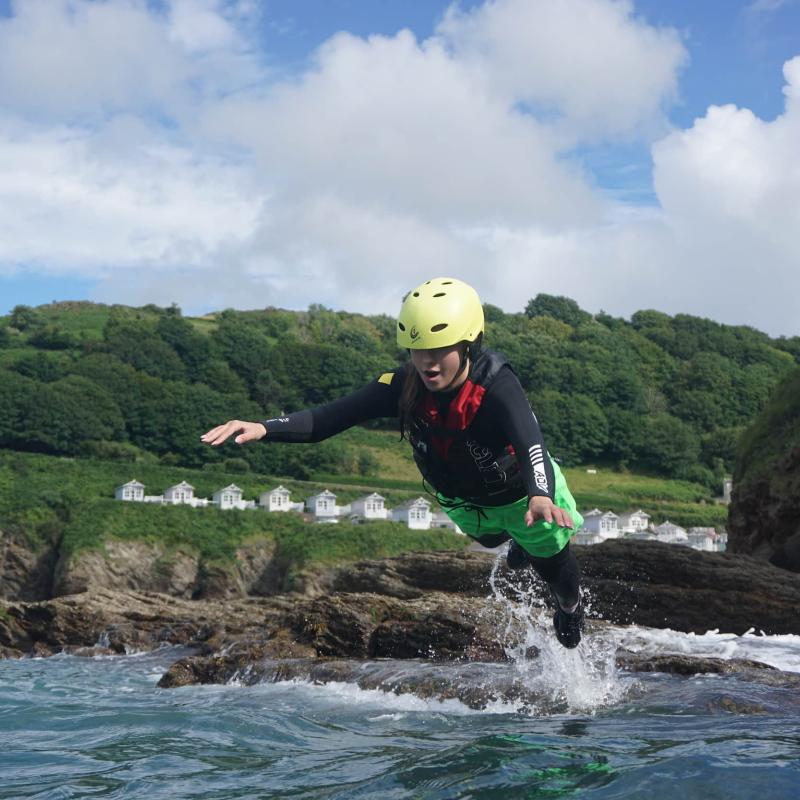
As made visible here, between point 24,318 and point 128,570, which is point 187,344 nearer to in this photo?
point 24,318

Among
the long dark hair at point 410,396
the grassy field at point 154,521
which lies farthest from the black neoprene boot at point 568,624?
the grassy field at point 154,521

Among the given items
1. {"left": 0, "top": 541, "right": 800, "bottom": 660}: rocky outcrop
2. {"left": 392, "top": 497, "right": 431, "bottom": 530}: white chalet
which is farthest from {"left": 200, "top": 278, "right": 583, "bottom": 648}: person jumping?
{"left": 392, "top": 497, "right": 431, "bottom": 530}: white chalet

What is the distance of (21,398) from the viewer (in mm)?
93438

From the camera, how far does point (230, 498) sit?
249 ft

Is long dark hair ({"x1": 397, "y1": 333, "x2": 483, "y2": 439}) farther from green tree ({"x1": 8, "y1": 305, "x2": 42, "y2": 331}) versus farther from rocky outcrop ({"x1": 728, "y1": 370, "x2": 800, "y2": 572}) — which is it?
green tree ({"x1": 8, "y1": 305, "x2": 42, "y2": 331})

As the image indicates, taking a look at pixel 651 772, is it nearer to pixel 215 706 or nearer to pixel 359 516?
→ pixel 215 706

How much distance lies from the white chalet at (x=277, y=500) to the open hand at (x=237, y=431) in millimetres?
67843

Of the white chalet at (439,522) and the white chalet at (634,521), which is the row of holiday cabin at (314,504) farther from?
the white chalet at (634,521)

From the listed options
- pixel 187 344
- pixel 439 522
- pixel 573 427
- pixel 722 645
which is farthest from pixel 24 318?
pixel 722 645

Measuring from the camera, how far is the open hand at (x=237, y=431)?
25.1 ft

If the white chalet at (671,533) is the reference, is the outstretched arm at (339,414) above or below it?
below

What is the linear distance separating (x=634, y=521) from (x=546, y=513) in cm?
7839

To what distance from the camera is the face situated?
7.74 m

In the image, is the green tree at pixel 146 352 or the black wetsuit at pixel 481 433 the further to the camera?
the green tree at pixel 146 352
